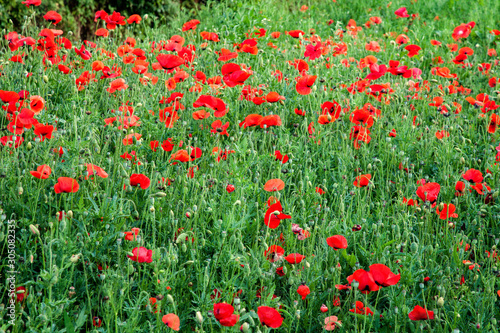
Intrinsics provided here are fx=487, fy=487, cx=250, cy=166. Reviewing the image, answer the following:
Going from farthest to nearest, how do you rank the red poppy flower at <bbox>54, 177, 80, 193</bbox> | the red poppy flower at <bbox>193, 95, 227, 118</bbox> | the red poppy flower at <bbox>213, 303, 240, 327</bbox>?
the red poppy flower at <bbox>193, 95, 227, 118</bbox> → the red poppy flower at <bbox>54, 177, 80, 193</bbox> → the red poppy flower at <bbox>213, 303, 240, 327</bbox>

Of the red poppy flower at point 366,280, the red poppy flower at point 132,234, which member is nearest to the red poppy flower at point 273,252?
the red poppy flower at point 366,280

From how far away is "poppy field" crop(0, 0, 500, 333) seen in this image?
178cm

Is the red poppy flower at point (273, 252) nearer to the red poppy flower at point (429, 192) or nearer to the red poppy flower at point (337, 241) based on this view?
the red poppy flower at point (337, 241)

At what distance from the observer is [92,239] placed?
195cm

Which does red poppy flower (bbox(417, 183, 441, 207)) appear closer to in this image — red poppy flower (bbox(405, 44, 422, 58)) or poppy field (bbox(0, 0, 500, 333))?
poppy field (bbox(0, 0, 500, 333))

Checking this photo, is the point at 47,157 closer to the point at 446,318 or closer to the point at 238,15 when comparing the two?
the point at 446,318

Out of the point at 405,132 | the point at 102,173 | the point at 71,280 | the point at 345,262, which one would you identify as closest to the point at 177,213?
the point at 102,173

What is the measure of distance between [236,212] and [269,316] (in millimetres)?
815

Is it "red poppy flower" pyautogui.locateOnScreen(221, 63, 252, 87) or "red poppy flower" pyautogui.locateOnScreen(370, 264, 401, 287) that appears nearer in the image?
"red poppy flower" pyautogui.locateOnScreen(370, 264, 401, 287)

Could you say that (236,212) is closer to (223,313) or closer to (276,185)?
(276,185)

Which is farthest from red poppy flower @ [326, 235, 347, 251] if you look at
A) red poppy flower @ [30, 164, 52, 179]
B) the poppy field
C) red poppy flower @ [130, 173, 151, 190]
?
red poppy flower @ [30, 164, 52, 179]

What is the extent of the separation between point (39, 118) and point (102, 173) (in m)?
1.02

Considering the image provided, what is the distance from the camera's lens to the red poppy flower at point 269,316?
1540 mm

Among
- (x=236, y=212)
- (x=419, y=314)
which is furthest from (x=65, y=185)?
(x=419, y=314)
